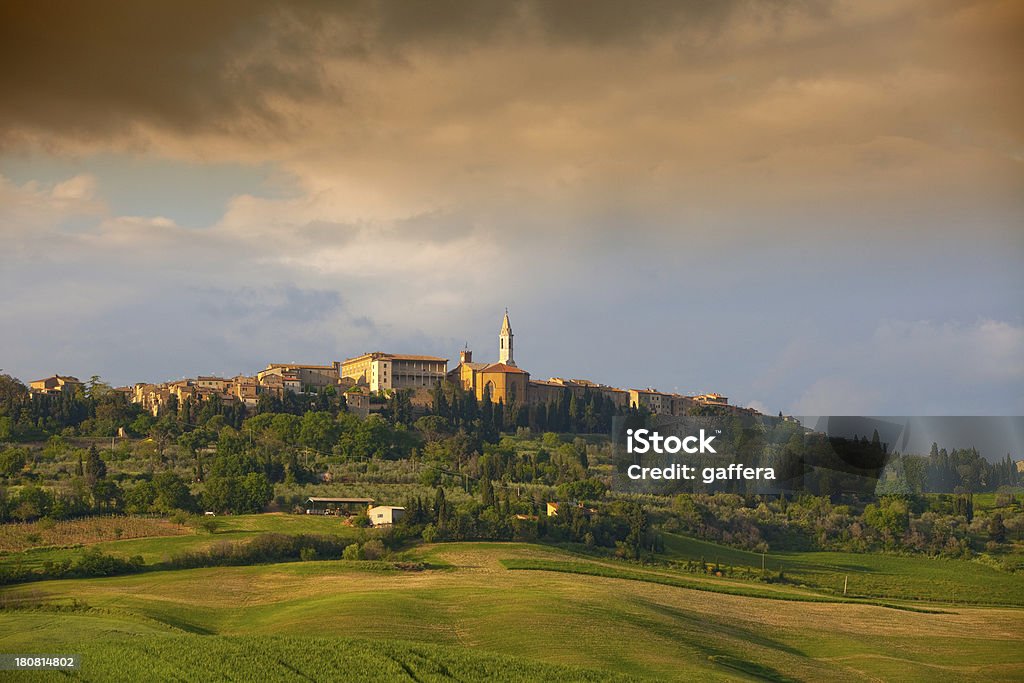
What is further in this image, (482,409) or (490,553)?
(482,409)

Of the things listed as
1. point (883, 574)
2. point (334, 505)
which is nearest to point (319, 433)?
point (334, 505)

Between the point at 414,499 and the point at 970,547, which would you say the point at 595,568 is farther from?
the point at 970,547

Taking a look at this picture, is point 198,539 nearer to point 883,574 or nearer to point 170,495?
point 170,495

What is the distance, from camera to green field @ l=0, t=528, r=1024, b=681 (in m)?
25.6

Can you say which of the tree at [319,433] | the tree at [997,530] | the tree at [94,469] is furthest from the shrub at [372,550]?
the tree at [997,530]

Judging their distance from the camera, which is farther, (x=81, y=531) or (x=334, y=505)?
(x=334, y=505)

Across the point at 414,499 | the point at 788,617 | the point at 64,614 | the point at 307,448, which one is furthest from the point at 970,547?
the point at 64,614

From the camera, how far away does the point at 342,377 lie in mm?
105000

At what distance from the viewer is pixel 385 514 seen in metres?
52.1

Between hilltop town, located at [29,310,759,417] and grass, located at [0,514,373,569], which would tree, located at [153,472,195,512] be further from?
hilltop town, located at [29,310,759,417]

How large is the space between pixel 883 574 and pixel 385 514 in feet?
71.9

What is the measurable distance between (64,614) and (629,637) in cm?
1503

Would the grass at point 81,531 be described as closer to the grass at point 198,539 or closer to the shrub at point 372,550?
the grass at point 198,539

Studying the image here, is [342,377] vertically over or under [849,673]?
over
